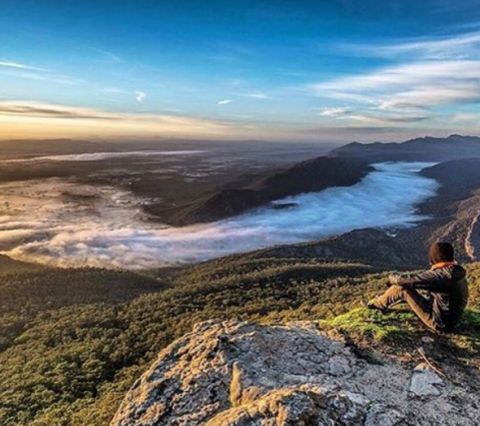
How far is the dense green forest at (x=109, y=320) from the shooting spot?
13.6m

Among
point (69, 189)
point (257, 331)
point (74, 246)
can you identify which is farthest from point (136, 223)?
point (257, 331)

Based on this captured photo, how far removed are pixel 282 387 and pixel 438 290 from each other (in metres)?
3.54

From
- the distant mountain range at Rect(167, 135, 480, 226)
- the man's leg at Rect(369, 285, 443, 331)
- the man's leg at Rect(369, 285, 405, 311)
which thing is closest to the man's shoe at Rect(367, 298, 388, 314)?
the man's leg at Rect(369, 285, 405, 311)

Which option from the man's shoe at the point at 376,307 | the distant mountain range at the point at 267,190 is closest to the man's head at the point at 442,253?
the man's shoe at the point at 376,307

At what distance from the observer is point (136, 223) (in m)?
118

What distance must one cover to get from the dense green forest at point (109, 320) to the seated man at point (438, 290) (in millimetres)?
388

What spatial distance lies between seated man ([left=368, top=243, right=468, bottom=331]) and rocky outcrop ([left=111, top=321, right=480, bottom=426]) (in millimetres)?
1358

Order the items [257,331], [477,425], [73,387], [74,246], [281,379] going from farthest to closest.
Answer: [74,246], [73,387], [257,331], [281,379], [477,425]

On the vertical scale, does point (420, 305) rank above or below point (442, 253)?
below

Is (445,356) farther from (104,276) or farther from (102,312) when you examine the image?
(104,276)

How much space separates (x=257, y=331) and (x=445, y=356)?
11.0 feet

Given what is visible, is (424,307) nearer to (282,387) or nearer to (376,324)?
(376,324)

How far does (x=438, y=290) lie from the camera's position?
8.99 meters

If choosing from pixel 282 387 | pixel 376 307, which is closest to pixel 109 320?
pixel 376 307
